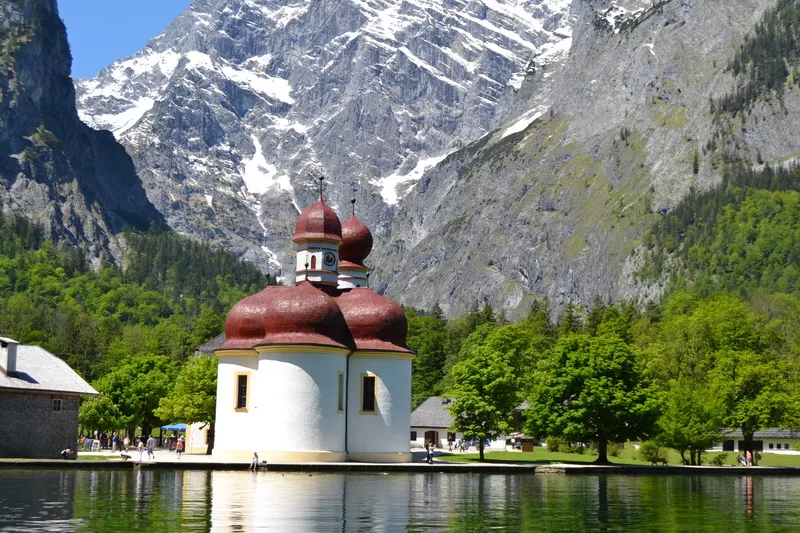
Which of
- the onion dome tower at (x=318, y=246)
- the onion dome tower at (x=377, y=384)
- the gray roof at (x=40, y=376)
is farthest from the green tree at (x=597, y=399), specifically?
the gray roof at (x=40, y=376)

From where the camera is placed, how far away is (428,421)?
134 metres

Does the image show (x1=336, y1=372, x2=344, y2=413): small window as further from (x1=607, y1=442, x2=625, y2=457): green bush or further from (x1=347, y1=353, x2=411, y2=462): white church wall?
(x1=607, y1=442, x2=625, y2=457): green bush

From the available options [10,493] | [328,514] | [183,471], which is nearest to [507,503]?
[328,514]

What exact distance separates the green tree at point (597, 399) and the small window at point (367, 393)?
47.4 feet

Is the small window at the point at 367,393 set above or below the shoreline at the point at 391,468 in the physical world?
above

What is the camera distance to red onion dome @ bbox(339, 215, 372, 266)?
9056 centimetres

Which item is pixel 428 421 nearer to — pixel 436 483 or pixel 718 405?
pixel 718 405

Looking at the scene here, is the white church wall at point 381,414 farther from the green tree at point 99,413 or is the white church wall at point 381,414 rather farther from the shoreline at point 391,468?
the green tree at point 99,413

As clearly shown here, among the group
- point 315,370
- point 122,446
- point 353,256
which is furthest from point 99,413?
point 315,370

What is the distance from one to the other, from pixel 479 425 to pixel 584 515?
174 feet

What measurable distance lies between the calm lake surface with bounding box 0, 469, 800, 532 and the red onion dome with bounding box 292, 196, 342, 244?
80.8 feet

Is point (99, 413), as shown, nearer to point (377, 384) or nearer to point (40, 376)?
point (40, 376)

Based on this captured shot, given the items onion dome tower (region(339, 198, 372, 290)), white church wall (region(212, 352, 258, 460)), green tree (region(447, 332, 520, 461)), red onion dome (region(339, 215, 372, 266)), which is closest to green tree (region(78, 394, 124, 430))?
onion dome tower (region(339, 198, 372, 290))

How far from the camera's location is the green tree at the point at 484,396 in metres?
90.2
